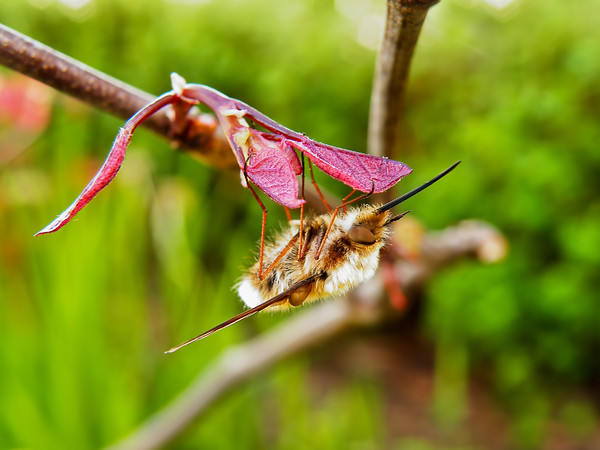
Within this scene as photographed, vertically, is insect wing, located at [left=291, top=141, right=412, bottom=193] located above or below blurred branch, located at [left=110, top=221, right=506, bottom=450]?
below

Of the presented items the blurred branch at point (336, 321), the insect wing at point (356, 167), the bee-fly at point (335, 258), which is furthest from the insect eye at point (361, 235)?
the blurred branch at point (336, 321)

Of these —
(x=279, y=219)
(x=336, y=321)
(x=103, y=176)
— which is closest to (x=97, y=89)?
(x=103, y=176)

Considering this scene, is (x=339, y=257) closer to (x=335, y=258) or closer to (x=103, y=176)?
(x=335, y=258)

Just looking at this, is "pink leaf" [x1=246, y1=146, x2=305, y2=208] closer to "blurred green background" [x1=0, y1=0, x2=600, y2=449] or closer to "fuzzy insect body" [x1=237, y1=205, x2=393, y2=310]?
"fuzzy insect body" [x1=237, y1=205, x2=393, y2=310]

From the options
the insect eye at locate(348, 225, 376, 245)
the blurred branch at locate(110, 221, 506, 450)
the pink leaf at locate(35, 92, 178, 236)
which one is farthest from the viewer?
the blurred branch at locate(110, 221, 506, 450)

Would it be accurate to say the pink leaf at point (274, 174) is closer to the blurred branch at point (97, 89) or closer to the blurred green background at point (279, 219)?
the blurred branch at point (97, 89)

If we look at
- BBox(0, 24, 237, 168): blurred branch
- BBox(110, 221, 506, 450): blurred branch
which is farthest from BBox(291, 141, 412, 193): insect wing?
BBox(110, 221, 506, 450): blurred branch
